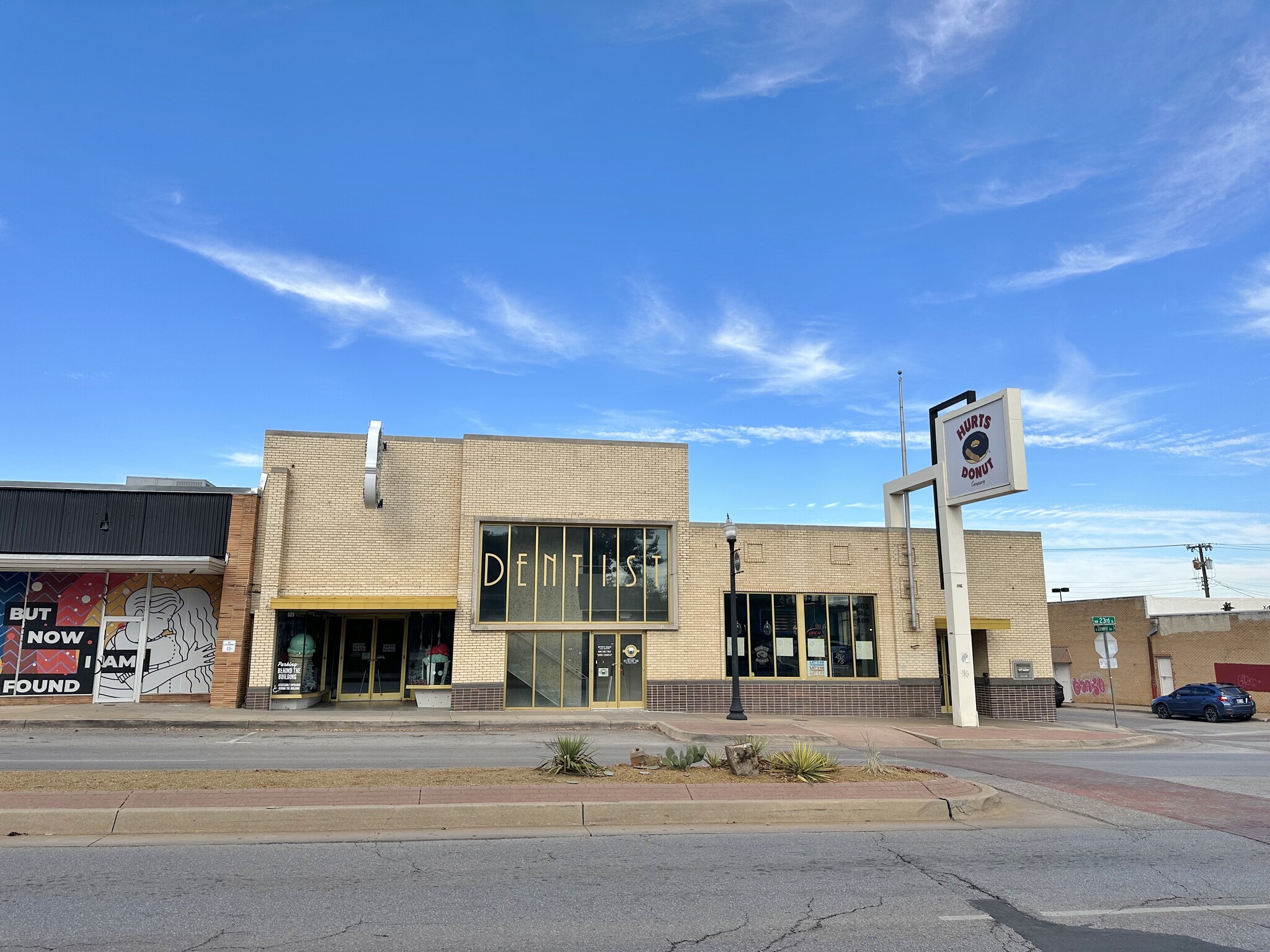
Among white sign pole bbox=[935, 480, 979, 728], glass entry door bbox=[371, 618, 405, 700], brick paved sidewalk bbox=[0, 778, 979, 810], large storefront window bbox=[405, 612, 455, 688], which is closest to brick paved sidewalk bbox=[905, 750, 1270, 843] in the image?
brick paved sidewalk bbox=[0, 778, 979, 810]

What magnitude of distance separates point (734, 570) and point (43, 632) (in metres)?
18.2

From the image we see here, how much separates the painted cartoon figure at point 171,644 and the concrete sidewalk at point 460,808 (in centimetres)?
1594

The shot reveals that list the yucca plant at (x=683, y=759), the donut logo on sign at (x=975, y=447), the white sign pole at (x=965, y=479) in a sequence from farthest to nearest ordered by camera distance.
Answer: the donut logo on sign at (x=975, y=447), the white sign pole at (x=965, y=479), the yucca plant at (x=683, y=759)

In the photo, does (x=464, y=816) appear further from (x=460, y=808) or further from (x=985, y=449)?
(x=985, y=449)

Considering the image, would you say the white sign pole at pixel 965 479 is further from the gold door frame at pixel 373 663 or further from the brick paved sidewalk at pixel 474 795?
the gold door frame at pixel 373 663

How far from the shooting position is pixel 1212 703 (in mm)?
33062

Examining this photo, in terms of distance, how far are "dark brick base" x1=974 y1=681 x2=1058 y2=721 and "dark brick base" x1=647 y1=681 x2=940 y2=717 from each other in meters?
1.89

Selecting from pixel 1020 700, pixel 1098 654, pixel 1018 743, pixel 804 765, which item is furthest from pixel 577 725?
pixel 1098 654

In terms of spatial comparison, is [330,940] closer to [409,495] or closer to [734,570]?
[734,570]

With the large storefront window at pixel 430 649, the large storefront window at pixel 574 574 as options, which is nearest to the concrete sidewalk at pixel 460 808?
the large storefront window at pixel 574 574

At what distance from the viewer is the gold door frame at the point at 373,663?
25375 mm

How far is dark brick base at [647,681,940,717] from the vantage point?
24281 mm

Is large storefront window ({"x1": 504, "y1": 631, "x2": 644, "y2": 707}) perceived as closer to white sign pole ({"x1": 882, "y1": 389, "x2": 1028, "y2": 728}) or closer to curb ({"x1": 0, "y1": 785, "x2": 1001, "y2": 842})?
white sign pole ({"x1": 882, "y1": 389, "x2": 1028, "y2": 728})

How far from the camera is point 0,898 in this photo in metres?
6.36
